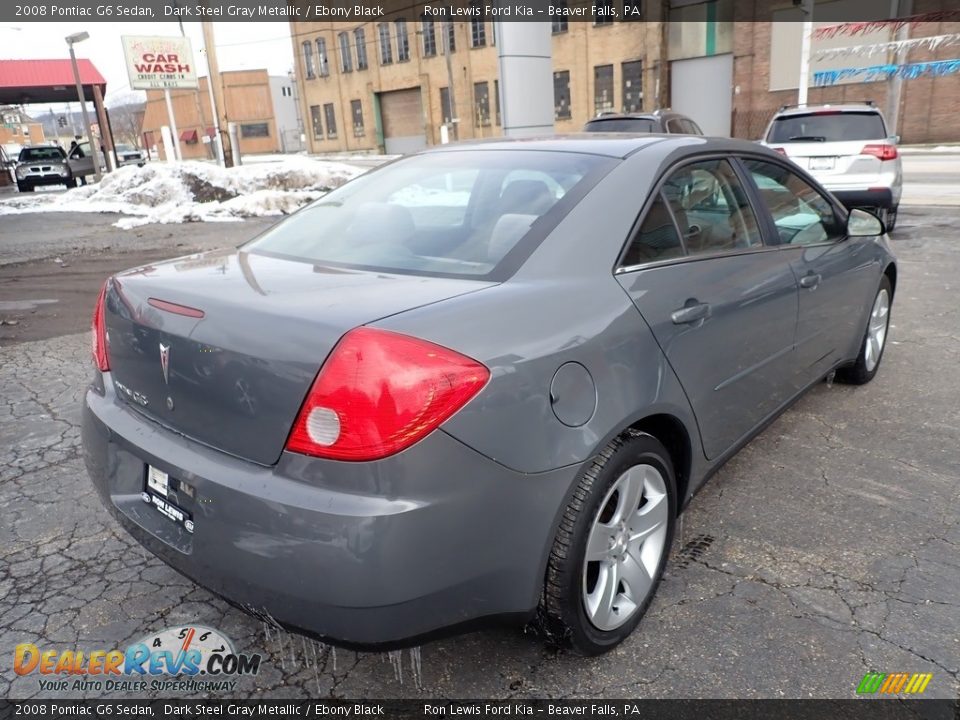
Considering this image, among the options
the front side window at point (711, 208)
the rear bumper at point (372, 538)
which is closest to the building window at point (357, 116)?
the front side window at point (711, 208)

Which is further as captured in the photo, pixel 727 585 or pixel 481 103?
pixel 481 103

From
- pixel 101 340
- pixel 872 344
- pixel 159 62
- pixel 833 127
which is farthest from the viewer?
pixel 159 62

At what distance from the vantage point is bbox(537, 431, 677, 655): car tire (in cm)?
205

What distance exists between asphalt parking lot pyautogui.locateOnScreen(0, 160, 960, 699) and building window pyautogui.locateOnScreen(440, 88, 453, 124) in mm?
48368

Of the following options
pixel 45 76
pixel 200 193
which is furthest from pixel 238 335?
pixel 45 76

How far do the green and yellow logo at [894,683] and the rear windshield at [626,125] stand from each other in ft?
30.2

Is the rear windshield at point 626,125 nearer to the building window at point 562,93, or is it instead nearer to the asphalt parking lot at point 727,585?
the asphalt parking lot at point 727,585

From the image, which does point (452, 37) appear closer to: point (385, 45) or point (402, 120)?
point (385, 45)

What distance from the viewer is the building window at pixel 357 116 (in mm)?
56688

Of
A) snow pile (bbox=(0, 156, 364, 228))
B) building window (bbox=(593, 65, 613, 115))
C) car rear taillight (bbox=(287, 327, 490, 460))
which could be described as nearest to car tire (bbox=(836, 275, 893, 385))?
car rear taillight (bbox=(287, 327, 490, 460))

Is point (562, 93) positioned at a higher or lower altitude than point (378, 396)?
higher

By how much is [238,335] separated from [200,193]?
58.6 ft

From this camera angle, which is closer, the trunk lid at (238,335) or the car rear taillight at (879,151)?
the trunk lid at (238,335)

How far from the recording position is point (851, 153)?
10.1 meters
